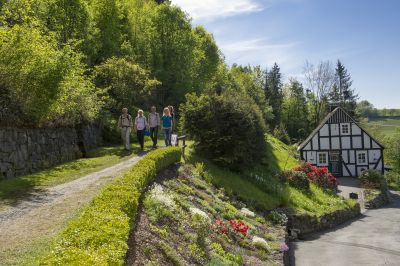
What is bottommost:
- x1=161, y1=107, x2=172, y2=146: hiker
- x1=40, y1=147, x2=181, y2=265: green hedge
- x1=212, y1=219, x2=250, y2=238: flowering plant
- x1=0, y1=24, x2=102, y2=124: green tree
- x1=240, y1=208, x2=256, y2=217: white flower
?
x1=240, y1=208, x2=256, y2=217: white flower

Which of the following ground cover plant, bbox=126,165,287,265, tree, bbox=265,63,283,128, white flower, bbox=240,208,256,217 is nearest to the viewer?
ground cover plant, bbox=126,165,287,265

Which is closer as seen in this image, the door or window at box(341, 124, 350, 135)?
the door

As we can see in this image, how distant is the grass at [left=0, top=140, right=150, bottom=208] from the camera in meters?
11.7

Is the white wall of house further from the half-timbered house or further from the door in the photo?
the door

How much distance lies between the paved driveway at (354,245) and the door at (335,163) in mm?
16936

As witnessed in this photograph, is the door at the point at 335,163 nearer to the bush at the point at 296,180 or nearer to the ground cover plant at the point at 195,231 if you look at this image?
the bush at the point at 296,180

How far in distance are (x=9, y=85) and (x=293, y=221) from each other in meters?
15.0

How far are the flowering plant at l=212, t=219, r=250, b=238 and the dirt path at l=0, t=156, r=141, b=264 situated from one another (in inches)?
153

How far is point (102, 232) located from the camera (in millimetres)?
6488

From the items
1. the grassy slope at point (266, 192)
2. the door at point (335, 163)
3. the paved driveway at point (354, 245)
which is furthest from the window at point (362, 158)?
the grassy slope at point (266, 192)

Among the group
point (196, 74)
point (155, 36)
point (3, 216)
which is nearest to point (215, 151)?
point (3, 216)

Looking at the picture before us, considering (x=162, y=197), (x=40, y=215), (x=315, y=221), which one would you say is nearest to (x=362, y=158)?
(x=315, y=221)

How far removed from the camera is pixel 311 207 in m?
23.9

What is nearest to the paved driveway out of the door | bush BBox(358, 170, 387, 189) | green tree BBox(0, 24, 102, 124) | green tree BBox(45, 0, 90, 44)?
bush BBox(358, 170, 387, 189)
